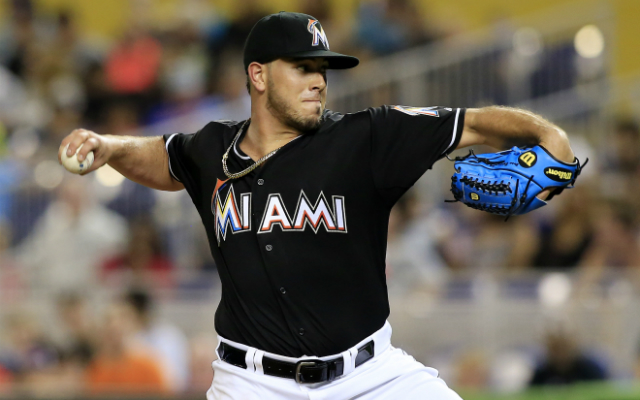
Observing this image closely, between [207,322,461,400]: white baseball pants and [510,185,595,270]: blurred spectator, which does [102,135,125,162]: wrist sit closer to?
[207,322,461,400]: white baseball pants

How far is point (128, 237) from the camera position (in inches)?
332

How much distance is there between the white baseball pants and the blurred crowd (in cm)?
345

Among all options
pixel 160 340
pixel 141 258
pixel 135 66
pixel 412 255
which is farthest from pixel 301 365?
pixel 135 66

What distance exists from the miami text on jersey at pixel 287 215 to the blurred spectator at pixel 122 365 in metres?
3.51

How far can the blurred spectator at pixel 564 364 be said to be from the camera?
22.2ft

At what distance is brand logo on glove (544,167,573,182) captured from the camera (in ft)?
11.4

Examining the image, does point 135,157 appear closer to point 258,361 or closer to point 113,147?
point 113,147

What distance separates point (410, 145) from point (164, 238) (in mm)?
5049

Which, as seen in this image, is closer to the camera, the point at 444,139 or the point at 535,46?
the point at 444,139

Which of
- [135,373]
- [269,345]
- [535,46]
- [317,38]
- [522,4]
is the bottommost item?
[135,373]

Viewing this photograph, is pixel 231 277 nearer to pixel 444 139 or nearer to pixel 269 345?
pixel 269 345

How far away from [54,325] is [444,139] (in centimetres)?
525

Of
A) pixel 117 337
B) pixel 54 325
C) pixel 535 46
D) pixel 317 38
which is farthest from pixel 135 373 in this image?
pixel 535 46

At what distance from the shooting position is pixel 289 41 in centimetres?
378
